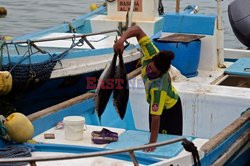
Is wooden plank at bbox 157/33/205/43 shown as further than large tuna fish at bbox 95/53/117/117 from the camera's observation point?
Yes

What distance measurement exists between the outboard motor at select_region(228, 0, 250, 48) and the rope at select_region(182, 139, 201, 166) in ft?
18.1

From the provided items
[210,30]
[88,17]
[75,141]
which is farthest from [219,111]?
[88,17]

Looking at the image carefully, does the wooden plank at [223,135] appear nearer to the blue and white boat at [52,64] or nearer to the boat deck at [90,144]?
the boat deck at [90,144]

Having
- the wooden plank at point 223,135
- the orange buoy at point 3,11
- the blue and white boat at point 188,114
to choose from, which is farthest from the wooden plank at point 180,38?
the orange buoy at point 3,11

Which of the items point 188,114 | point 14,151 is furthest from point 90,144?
point 188,114

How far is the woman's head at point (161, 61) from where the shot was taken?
16.2ft

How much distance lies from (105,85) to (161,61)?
21.4 inches

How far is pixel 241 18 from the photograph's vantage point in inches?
393

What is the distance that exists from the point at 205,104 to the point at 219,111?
19cm

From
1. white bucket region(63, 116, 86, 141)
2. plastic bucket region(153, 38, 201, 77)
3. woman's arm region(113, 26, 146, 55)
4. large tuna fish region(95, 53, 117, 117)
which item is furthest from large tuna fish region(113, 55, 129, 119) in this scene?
plastic bucket region(153, 38, 201, 77)

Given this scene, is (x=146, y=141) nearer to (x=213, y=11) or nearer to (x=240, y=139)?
(x=240, y=139)

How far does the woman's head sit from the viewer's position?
4.94 meters

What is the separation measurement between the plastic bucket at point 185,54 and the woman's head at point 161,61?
258 cm

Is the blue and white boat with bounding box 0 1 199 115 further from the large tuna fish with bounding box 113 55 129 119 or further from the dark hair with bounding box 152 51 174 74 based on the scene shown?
the dark hair with bounding box 152 51 174 74
